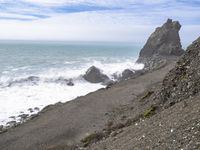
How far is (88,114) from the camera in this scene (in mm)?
28516

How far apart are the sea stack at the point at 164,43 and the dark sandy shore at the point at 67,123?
46.6 metres

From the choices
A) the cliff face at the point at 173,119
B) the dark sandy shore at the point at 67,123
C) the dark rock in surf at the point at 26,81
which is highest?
the cliff face at the point at 173,119

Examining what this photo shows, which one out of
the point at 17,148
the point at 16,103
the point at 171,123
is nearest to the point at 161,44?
the point at 16,103

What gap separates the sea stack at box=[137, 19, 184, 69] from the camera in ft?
266

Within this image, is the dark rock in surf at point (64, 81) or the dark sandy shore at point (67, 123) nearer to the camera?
the dark sandy shore at point (67, 123)

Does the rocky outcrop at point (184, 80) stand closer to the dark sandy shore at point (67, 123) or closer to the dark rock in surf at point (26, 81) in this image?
the dark sandy shore at point (67, 123)

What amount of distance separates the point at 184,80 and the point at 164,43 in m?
67.1

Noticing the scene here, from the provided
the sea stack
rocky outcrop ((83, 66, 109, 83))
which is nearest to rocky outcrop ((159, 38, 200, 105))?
rocky outcrop ((83, 66, 109, 83))

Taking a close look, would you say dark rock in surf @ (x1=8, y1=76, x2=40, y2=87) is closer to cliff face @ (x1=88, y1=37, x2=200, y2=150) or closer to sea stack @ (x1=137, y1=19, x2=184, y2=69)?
sea stack @ (x1=137, y1=19, x2=184, y2=69)

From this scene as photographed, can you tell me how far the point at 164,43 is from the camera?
8500 centimetres


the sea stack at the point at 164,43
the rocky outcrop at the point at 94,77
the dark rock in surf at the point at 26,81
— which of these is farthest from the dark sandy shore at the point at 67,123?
the sea stack at the point at 164,43

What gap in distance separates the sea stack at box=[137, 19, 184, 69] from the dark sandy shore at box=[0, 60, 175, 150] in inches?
1833

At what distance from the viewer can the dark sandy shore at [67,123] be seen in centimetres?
2325

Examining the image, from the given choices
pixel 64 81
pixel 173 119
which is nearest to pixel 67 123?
pixel 173 119
